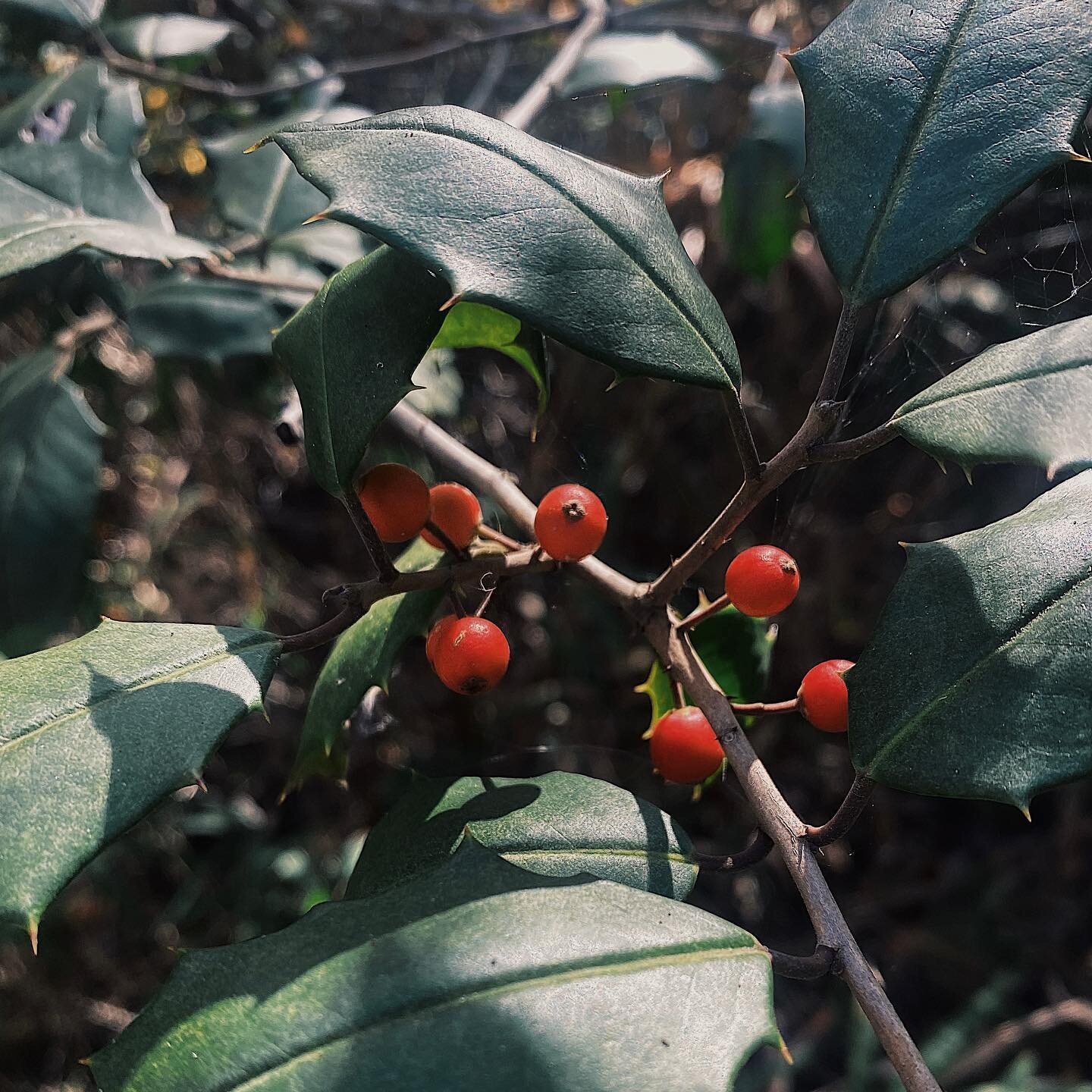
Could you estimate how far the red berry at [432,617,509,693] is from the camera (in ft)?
2.73

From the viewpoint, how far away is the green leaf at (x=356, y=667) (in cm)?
97

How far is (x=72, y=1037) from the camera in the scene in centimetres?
217

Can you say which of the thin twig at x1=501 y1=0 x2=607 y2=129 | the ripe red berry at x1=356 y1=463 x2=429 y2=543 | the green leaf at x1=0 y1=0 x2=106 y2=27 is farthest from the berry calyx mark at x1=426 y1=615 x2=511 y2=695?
the green leaf at x1=0 y1=0 x2=106 y2=27

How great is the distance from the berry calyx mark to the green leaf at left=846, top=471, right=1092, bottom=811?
304mm

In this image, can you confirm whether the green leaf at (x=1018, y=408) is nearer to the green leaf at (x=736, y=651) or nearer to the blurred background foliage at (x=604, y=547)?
the green leaf at (x=736, y=651)

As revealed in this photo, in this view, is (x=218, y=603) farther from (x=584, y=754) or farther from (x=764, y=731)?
(x=764, y=731)

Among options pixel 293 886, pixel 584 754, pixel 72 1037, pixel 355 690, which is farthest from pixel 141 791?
pixel 72 1037

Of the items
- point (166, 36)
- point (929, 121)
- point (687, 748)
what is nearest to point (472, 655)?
point (687, 748)

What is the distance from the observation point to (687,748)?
0.90 metres

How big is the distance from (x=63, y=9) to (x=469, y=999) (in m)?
1.77

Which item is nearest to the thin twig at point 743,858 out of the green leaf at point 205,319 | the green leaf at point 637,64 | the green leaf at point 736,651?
the green leaf at point 736,651

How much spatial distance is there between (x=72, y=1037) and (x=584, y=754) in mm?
1366

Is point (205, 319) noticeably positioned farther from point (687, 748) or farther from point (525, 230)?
point (687, 748)

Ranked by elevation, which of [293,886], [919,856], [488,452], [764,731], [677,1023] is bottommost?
[293,886]
